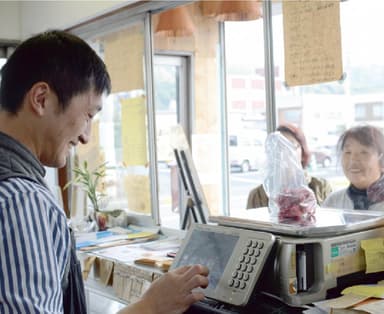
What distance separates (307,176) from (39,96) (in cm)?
188

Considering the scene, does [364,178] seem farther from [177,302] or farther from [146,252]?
[177,302]

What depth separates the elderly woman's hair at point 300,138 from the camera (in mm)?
2703

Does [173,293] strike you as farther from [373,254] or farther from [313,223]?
[373,254]

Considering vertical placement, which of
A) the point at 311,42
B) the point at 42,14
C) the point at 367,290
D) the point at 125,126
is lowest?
the point at 367,290

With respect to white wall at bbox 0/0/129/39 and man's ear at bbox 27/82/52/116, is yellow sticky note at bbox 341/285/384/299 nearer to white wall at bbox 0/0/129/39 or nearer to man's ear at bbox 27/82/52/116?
man's ear at bbox 27/82/52/116

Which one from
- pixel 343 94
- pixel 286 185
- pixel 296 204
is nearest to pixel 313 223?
pixel 296 204

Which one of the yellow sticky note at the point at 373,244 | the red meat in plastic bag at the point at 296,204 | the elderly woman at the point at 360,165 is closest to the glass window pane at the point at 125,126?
the elderly woman at the point at 360,165

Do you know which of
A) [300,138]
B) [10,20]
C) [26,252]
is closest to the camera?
[26,252]

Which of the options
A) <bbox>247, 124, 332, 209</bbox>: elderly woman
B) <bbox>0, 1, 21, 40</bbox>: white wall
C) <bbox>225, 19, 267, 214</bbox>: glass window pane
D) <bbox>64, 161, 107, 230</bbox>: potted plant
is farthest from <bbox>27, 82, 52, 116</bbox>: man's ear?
<bbox>0, 1, 21, 40</bbox>: white wall

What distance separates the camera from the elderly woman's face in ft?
7.16

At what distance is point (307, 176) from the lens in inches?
103

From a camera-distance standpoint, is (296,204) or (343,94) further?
(343,94)

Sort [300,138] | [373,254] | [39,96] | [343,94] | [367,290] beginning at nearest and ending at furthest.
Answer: [39,96] → [367,290] → [373,254] → [300,138] → [343,94]

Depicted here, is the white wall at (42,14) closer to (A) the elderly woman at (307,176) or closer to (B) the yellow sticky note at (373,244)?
(A) the elderly woman at (307,176)
